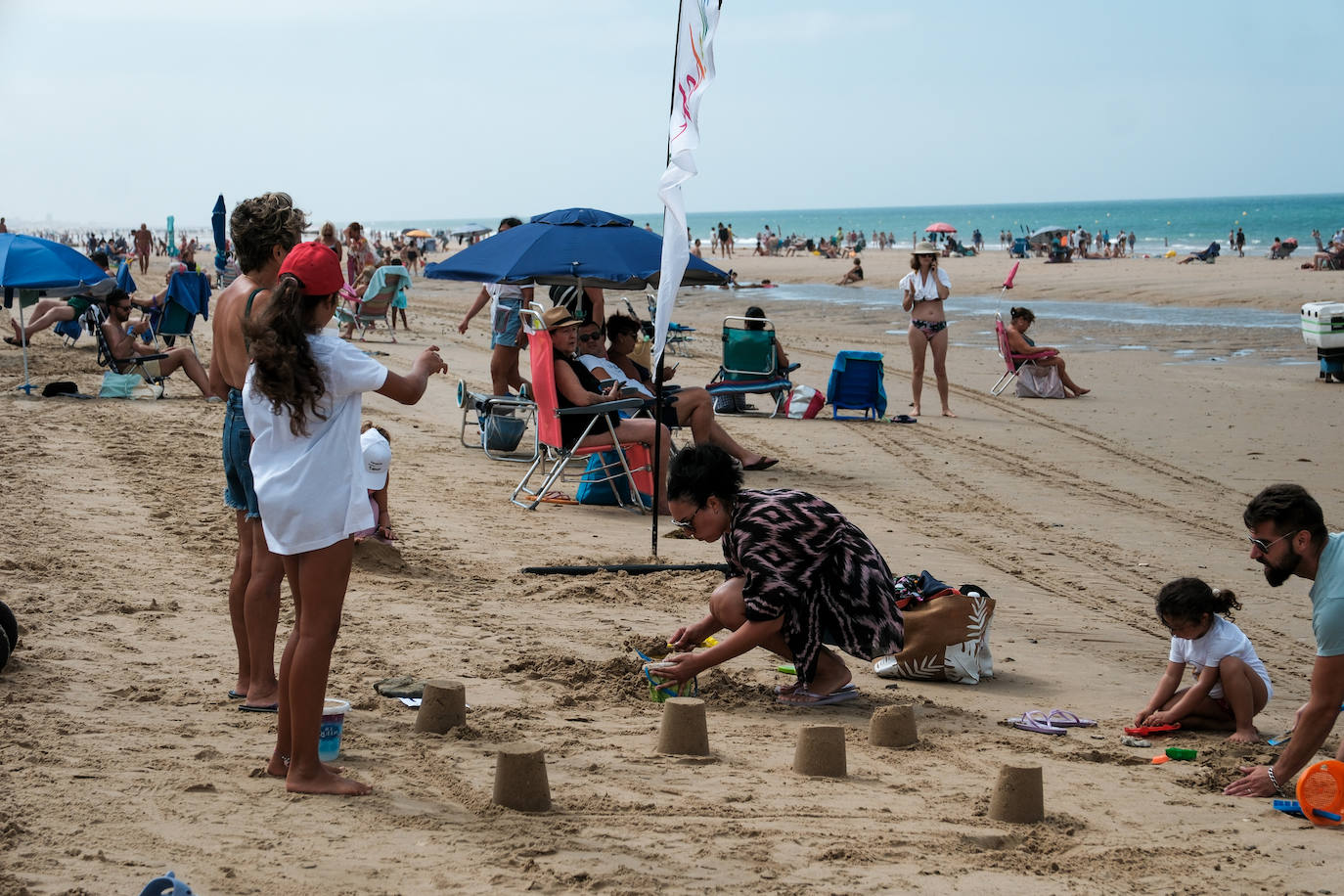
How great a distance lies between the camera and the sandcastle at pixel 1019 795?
3.48 metres

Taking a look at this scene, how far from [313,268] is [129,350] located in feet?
32.5

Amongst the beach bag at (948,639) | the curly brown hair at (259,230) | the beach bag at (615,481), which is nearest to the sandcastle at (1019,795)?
the beach bag at (948,639)

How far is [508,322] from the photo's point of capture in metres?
10.4

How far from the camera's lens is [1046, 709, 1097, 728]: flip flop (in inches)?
176

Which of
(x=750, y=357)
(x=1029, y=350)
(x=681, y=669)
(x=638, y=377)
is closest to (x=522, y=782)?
(x=681, y=669)

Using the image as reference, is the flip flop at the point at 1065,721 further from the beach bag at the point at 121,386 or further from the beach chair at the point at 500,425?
the beach bag at the point at 121,386

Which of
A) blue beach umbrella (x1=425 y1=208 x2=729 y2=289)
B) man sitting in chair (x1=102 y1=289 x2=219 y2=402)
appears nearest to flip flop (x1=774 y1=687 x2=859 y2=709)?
blue beach umbrella (x1=425 y1=208 x2=729 y2=289)

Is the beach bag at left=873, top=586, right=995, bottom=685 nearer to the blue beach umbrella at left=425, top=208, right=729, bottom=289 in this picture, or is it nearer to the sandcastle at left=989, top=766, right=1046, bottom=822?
the sandcastle at left=989, top=766, right=1046, bottom=822

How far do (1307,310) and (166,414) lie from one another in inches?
494

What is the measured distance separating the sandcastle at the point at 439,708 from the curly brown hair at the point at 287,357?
116cm

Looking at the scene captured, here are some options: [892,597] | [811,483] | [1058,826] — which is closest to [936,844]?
[1058,826]

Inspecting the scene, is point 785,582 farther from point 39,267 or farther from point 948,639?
point 39,267

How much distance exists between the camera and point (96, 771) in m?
3.48

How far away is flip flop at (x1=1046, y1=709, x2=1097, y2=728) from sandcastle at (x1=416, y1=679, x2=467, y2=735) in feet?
6.82
